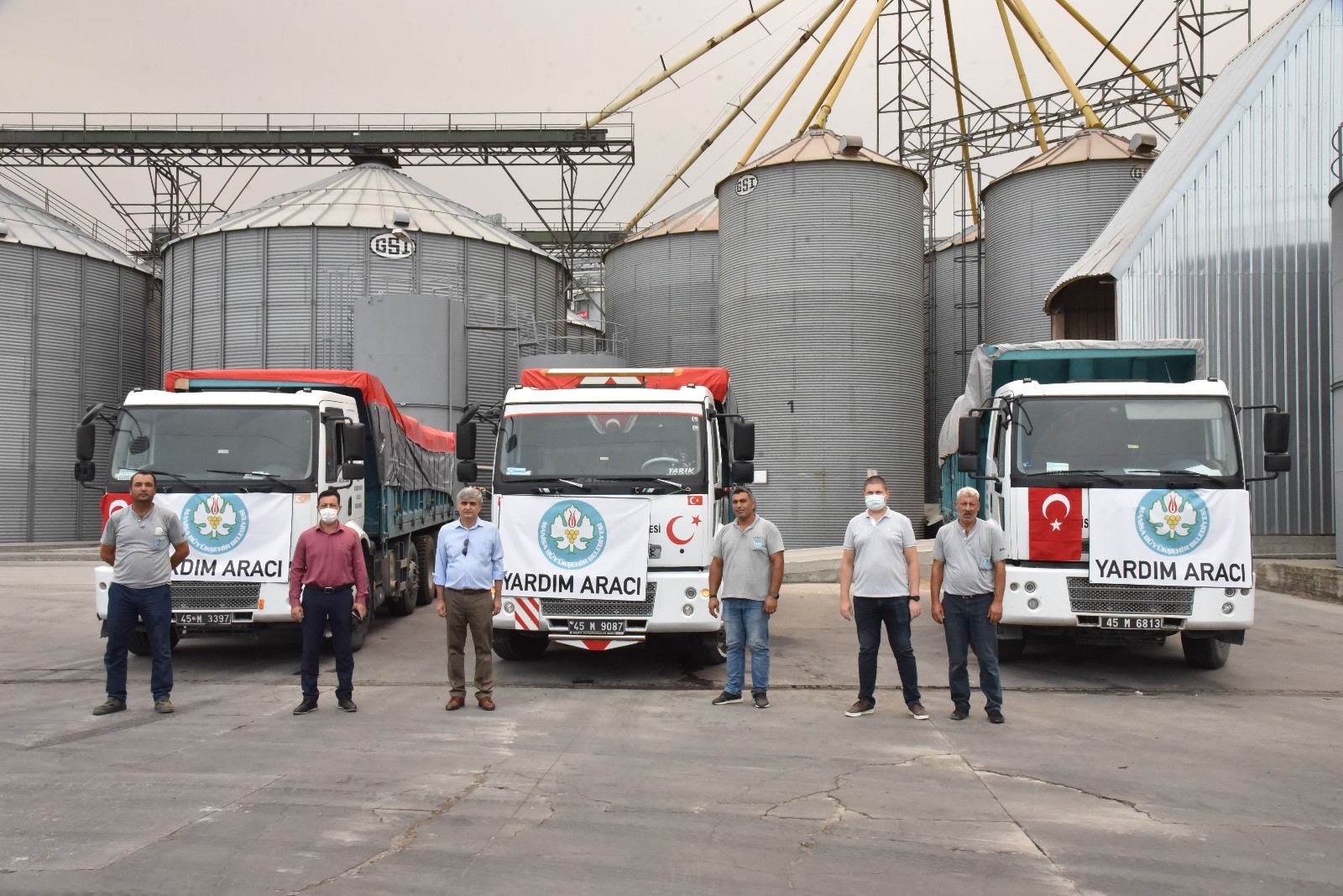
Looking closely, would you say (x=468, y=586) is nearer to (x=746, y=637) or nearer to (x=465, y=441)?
(x=465, y=441)

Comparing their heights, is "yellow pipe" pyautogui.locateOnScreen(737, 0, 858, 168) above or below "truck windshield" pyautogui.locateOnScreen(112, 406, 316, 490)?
above

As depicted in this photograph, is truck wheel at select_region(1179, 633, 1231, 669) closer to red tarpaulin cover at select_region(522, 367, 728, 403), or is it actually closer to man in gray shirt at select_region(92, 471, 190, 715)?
red tarpaulin cover at select_region(522, 367, 728, 403)

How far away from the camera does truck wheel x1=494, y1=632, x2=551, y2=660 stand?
11883 millimetres

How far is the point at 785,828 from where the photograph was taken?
5.94 metres

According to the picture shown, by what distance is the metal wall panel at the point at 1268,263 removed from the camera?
72.3 ft

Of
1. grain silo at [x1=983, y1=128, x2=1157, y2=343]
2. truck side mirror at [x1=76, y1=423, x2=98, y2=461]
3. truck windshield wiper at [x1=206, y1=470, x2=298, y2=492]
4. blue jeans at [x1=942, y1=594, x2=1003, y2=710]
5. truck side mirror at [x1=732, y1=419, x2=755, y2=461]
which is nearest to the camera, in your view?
blue jeans at [x1=942, y1=594, x2=1003, y2=710]

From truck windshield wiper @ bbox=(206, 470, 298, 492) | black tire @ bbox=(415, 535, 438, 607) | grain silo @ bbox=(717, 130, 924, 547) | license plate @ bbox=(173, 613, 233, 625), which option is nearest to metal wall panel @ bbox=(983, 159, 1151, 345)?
grain silo @ bbox=(717, 130, 924, 547)

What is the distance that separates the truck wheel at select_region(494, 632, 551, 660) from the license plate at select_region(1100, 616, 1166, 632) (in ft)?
18.4

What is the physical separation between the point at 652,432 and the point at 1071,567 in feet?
13.7

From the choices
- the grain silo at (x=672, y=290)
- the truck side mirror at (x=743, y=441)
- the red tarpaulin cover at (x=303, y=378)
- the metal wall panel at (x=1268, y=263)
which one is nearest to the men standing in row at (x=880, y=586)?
the truck side mirror at (x=743, y=441)

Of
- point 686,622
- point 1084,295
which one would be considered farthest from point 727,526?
point 1084,295

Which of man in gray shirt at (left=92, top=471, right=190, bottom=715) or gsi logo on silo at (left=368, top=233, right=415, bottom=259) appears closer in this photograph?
man in gray shirt at (left=92, top=471, right=190, bottom=715)

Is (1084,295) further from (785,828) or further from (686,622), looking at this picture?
(785,828)

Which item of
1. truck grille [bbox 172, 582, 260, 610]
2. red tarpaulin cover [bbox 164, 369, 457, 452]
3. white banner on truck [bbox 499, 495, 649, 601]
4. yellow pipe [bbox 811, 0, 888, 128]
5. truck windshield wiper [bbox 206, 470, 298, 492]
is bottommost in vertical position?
truck grille [bbox 172, 582, 260, 610]
